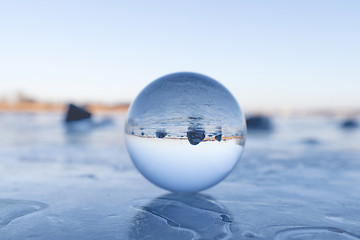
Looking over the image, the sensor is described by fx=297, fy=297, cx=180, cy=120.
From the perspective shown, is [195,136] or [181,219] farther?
[195,136]

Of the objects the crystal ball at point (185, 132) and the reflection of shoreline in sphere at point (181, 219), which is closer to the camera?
the reflection of shoreline in sphere at point (181, 219)

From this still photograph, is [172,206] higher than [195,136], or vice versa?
[195,136]

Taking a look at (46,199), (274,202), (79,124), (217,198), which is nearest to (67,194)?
(46,199)

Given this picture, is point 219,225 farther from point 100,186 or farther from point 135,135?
point 100,186

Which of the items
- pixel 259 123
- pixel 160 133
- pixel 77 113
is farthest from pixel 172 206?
pixel 77 113

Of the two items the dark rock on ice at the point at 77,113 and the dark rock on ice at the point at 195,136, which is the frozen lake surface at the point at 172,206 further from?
Answer: the dark rock on ice at the point at 77,113

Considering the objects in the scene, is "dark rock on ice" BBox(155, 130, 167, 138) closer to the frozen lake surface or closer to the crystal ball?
the crystal ball

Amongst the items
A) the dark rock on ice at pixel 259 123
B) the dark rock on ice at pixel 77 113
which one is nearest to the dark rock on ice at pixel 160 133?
the dark rock on ice at pixel 259 123

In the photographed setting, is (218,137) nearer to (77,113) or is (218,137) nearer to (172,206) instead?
(172,206)
